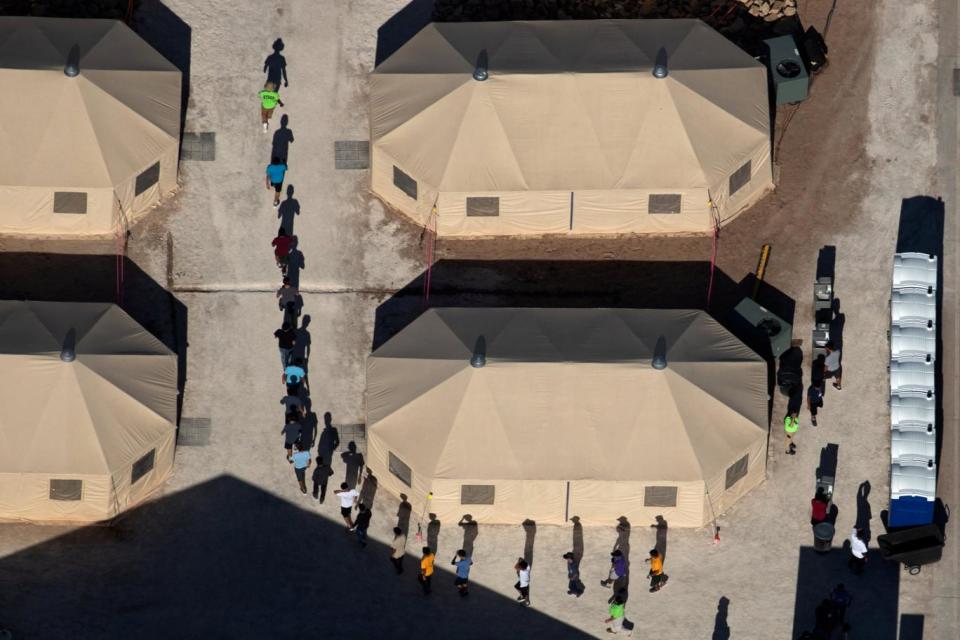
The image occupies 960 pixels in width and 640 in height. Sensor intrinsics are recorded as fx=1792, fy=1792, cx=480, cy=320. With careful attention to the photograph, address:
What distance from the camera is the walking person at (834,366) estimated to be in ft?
168

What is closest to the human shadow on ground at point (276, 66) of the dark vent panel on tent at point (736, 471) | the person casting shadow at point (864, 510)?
the dark vent panel on tent at point (736, 471)

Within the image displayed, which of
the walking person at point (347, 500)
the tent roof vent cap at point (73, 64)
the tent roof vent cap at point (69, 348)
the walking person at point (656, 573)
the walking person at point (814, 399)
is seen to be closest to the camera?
the tent roof vent cap at point (69, 348)

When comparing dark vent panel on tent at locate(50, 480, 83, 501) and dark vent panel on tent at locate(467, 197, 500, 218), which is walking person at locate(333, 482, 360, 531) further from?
dark vent panel on tent at locate(467, 197, 500, 218)

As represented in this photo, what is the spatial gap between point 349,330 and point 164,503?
23.7 ft

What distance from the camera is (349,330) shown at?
52031 millimetres

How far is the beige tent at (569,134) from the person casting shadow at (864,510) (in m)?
8.71

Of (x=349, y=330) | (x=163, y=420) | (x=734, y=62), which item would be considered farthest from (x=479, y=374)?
(x=734, y=62)

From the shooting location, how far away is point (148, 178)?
52000 mm

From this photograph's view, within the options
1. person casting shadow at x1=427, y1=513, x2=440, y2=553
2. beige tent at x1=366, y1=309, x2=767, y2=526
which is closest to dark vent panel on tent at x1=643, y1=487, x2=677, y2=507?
beige tent at x1=366, y1=309, x2=767, y2=526

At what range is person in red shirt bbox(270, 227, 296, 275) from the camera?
51.8 metres

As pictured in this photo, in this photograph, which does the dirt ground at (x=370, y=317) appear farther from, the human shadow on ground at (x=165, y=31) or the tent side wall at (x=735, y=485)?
the tent side wall at (x=735, y=485)

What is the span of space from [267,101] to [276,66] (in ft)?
5.63

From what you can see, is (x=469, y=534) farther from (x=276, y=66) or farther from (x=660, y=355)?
(x=276, y=66)

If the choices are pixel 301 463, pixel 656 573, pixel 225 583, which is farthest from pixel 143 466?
pixel 656 573
